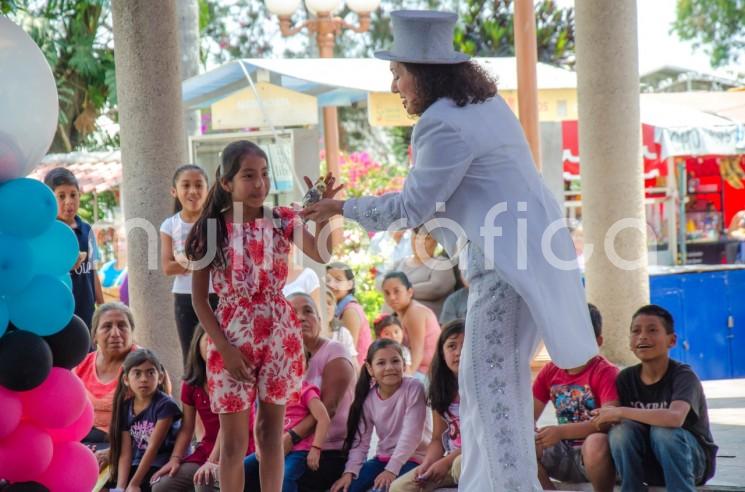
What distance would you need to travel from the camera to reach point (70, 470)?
482cm

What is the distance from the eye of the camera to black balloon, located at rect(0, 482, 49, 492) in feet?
15.1

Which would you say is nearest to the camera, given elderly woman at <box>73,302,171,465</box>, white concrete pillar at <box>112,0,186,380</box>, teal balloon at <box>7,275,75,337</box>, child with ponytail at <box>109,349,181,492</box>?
teal balloon at <box>7,275,75,337</box>

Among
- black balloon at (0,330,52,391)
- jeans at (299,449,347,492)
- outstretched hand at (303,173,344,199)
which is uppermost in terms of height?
outstretched hand at (303,173,344,199)

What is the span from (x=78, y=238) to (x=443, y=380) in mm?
2466

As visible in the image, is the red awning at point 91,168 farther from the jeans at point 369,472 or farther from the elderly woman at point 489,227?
the elderly woman at point 489,227

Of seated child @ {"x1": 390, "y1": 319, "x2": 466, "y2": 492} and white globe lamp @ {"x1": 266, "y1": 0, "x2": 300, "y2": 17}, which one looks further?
white globe lamp @ {"x1": 266, "y1": 0, "x2": 300, "y2": 17}

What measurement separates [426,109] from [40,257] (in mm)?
1696

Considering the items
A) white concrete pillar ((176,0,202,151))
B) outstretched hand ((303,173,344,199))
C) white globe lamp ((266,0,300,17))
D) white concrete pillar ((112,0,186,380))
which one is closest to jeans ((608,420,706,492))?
outstretched hand ((303,173,344,199))

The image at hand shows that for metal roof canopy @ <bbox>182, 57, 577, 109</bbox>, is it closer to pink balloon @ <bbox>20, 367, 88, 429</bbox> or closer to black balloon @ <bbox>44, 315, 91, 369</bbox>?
black balloon @ <bbox>44, 315, 91, 369</bbox>

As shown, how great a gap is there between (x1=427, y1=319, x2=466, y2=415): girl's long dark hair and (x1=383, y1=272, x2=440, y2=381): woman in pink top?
1931mm

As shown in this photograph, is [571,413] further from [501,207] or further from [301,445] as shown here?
[501,207]

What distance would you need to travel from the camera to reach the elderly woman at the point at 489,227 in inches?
163

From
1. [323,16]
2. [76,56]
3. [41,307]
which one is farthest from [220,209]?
[76,56]

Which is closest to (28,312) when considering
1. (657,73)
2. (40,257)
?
(40,257)
